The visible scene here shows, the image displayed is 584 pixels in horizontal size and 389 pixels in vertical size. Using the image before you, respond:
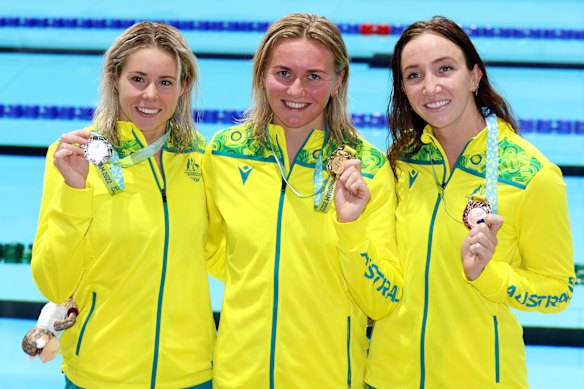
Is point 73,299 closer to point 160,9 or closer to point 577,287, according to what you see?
point 577,287

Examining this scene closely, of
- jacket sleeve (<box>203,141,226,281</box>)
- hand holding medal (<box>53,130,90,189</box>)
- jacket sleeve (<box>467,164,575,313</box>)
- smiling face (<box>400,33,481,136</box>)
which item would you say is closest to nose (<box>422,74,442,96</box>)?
smiling face (<box>400,33,481,136</box>)

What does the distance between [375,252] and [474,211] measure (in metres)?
0.25

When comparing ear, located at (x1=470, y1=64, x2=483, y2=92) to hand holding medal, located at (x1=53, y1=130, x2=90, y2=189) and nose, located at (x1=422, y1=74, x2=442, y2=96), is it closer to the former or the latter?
nose, located at (x1=422, y1=74, x2=442, y2=96)

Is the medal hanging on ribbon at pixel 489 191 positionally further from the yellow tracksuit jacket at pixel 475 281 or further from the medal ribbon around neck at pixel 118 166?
the medal ribbon around neck at pixel 118 166

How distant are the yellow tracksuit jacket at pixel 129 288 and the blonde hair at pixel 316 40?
33cm

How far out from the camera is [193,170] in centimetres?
215

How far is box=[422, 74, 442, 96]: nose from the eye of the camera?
200 centimetres

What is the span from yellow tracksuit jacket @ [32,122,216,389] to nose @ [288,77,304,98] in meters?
0.40

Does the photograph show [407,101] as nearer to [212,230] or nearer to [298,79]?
[298,79]

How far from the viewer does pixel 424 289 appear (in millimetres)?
1994

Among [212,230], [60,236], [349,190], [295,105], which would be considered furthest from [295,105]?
[60,236]

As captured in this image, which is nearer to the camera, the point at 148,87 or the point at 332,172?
the point at 332,172

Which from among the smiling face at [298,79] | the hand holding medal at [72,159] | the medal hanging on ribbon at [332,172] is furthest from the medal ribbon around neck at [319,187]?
the hand holding medal at [72,159]

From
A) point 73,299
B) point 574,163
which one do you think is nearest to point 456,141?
point 73,299
